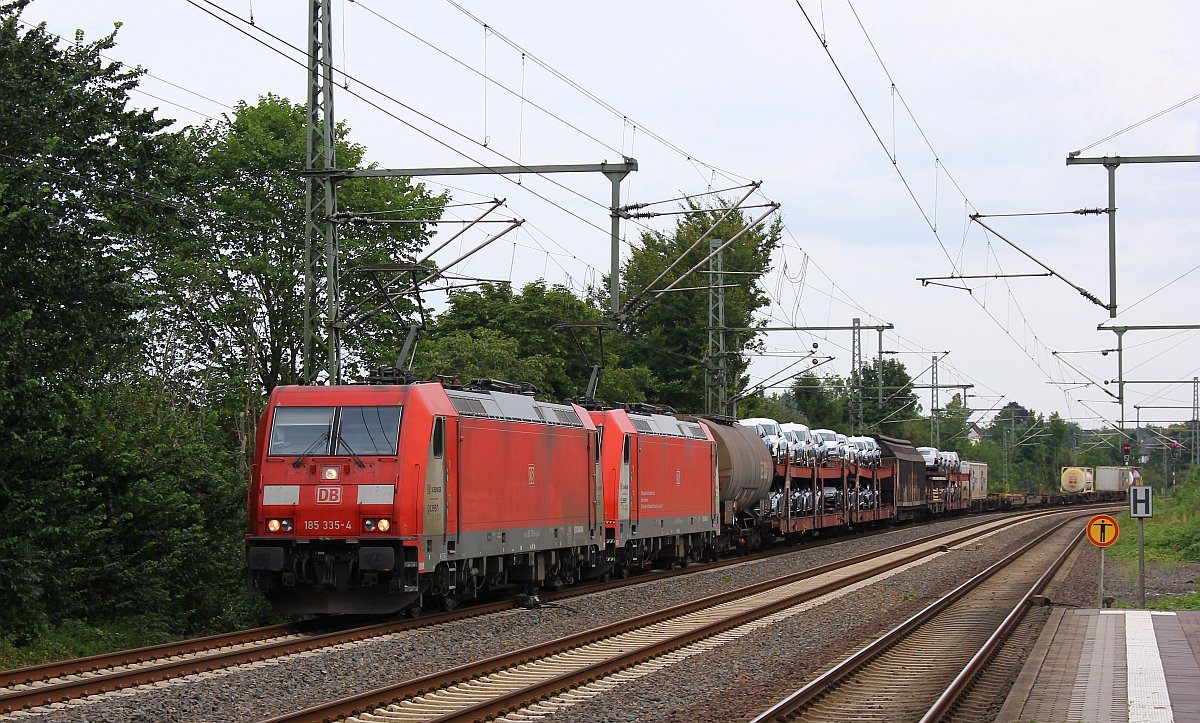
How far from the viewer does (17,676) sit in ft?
40.9

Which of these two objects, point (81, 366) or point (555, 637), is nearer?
point (555, 637)

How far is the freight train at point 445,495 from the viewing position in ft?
58.1

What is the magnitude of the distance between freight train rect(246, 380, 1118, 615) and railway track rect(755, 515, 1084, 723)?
5975 millimetres

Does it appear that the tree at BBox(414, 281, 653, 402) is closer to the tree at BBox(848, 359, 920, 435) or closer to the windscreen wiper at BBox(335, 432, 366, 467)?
the windscreen wiper at BBox(335, 432, 366, 467)

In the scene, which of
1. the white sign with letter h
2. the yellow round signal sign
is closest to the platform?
the yellow round signal sign

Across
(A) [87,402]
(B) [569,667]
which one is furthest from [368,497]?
(B) [569,667]

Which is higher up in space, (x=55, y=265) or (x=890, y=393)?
(x=890, y=393)

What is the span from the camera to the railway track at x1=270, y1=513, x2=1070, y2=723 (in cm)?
1186

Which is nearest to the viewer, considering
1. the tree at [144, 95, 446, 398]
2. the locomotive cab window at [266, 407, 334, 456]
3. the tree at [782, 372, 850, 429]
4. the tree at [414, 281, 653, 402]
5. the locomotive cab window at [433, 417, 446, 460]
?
the locomotive cab window at [266, 407, 334, 456]

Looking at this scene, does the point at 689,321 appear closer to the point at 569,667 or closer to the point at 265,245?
the point at 265,245

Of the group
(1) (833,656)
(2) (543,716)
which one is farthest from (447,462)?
(2) (543,716)

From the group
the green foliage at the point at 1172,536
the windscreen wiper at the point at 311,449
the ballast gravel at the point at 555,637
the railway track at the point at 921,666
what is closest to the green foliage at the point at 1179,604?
the railway track at the point at 921,666

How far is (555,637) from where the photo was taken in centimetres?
1750

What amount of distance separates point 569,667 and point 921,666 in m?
4.20
